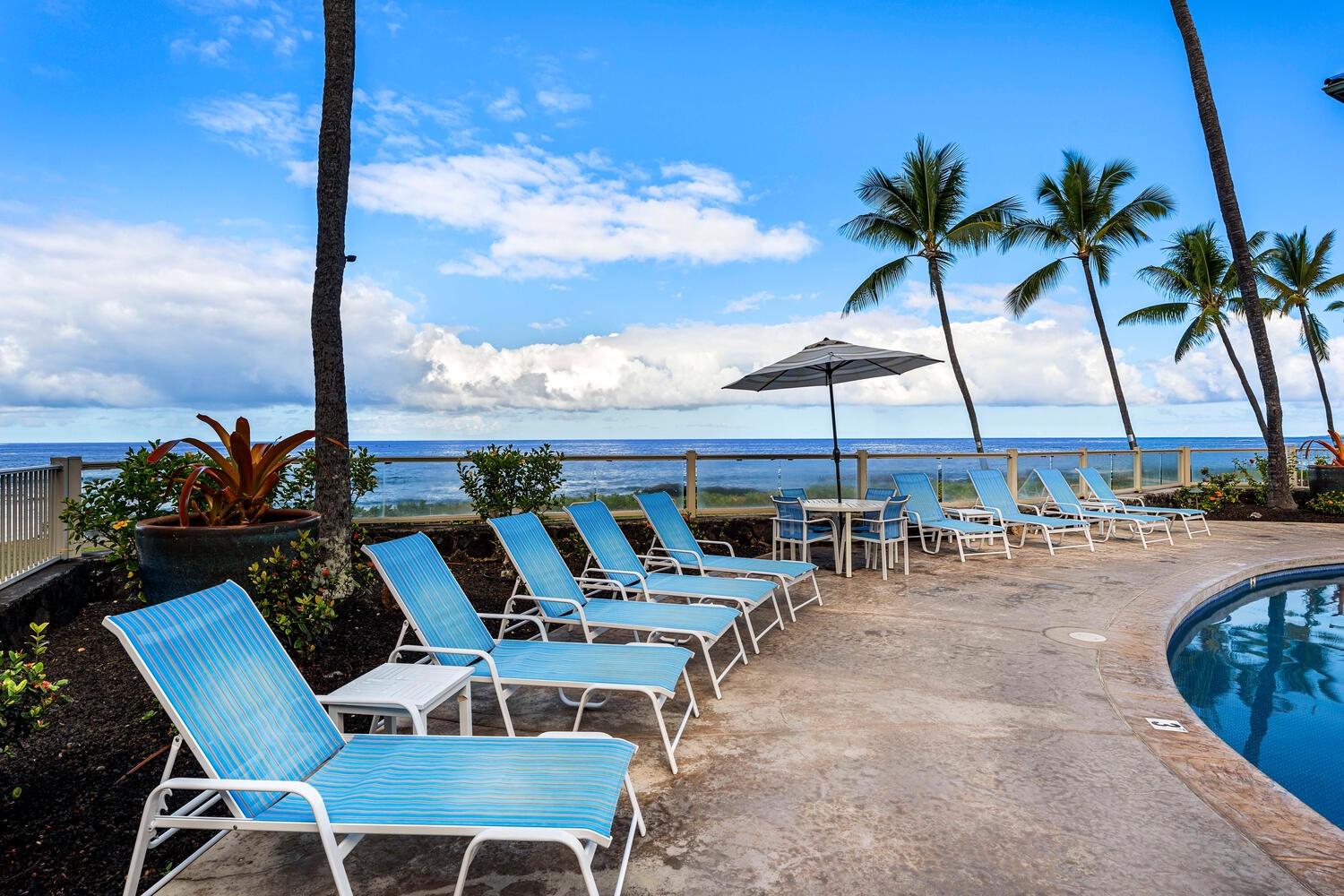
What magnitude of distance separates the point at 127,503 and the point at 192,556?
1.19m

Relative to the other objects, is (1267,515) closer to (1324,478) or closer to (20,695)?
(1324,478)

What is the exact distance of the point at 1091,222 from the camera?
1812 cm

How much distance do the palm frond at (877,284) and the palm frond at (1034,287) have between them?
380 centimetres

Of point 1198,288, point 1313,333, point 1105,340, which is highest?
point 1198,288

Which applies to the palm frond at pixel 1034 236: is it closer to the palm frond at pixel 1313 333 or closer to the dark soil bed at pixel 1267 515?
the dark soil bed at pixel 1267 515

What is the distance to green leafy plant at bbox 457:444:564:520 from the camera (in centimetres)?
701

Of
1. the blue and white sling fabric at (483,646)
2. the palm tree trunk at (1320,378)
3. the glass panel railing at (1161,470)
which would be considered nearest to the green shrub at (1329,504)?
the glass panel railing at (1161,470)

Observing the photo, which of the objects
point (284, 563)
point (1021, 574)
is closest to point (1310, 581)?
point (1021, 574)

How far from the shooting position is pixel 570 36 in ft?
40.8

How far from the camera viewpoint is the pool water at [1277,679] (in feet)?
11.9

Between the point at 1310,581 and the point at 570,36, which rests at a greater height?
the point at 570,36

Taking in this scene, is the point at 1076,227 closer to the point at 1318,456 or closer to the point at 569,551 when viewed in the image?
the point at 1318,456

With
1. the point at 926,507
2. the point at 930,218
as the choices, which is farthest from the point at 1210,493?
the point at 926,507

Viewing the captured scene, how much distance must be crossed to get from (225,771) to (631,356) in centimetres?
3105
